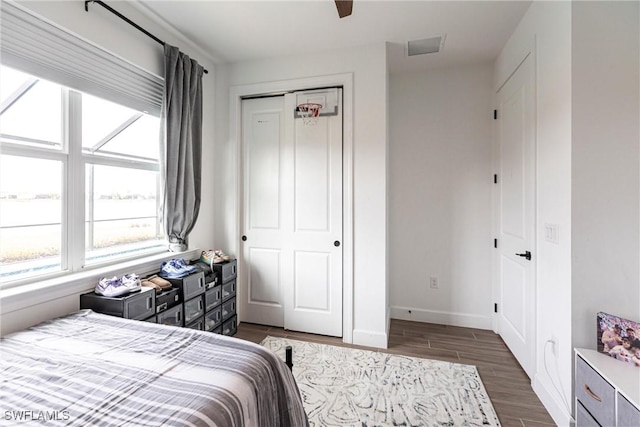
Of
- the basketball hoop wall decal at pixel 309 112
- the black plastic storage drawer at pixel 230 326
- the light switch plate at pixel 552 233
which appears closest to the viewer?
the light switch plate at pixel 552 233

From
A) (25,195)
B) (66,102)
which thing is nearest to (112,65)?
(66,102)

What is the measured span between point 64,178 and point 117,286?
0.75 metres

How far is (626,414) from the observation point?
110cm

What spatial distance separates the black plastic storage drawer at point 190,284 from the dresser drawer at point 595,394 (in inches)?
96.4

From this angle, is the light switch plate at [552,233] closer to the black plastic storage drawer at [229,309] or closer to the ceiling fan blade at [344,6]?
the ceiling fan blade at [344,6]

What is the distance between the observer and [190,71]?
8.09 feet

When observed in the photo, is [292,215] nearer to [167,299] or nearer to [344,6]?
[167,299]

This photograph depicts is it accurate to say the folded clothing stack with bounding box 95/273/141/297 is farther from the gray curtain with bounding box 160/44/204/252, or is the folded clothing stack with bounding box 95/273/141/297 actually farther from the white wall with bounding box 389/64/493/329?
the white wall with bounding box 389/64/493/329

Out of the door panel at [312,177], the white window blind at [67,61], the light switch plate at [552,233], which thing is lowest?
the light switch plate at [552,233]

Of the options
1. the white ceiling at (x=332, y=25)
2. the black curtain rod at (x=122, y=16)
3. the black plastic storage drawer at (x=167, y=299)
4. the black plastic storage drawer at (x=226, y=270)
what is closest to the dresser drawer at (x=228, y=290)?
the black plastic storage drawer at (x=226, y=270)

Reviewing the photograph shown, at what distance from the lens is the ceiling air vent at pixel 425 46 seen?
2.47 m

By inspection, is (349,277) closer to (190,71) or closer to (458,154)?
(458,154)

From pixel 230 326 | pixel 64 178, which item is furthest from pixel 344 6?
pixel 230 326

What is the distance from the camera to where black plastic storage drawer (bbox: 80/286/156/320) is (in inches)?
64.3
